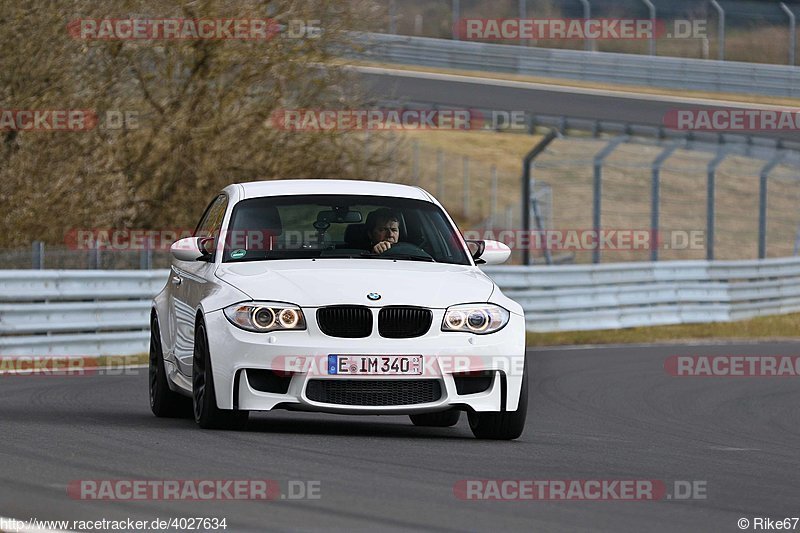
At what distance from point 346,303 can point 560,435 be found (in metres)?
2.05

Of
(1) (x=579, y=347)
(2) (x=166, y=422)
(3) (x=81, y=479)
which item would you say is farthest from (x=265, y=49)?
(3) (x=81, y=479)

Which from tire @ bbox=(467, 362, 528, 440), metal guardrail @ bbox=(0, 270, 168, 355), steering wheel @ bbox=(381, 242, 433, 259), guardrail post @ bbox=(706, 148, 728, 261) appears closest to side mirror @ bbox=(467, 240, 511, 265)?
steering wheel @ bbox=(381, 242, 433, 259)

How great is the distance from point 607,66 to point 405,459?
123 ft

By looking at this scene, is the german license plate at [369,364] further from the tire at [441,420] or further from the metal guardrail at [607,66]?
the metal guardrail at [607,66]

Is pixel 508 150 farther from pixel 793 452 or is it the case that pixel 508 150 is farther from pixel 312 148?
pixel 793 452

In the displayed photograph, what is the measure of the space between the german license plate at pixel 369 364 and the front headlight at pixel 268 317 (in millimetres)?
281

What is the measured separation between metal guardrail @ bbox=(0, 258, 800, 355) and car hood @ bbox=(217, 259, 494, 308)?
26.3 ft

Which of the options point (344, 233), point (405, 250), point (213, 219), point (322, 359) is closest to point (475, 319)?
point (322, 359)

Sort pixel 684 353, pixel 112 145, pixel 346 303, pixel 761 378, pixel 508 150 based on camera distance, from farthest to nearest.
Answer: pixel 508 150, pixel 112 145, pixel 684 353, pixel 761 378, pixel 346 303

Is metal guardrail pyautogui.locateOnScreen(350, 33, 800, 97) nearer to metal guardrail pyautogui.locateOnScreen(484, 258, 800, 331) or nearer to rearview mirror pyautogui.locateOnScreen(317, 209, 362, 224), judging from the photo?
metal guardrail pyautogui.locateOnScreen(484, 258, 800, 331)

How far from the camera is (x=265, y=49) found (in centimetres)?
2516

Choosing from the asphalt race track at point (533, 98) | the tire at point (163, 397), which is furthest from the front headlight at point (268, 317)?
the asphalt race track at point (533, 98)

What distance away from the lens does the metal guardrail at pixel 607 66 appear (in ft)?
136

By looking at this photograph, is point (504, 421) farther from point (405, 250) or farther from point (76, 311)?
point (76, 311)
